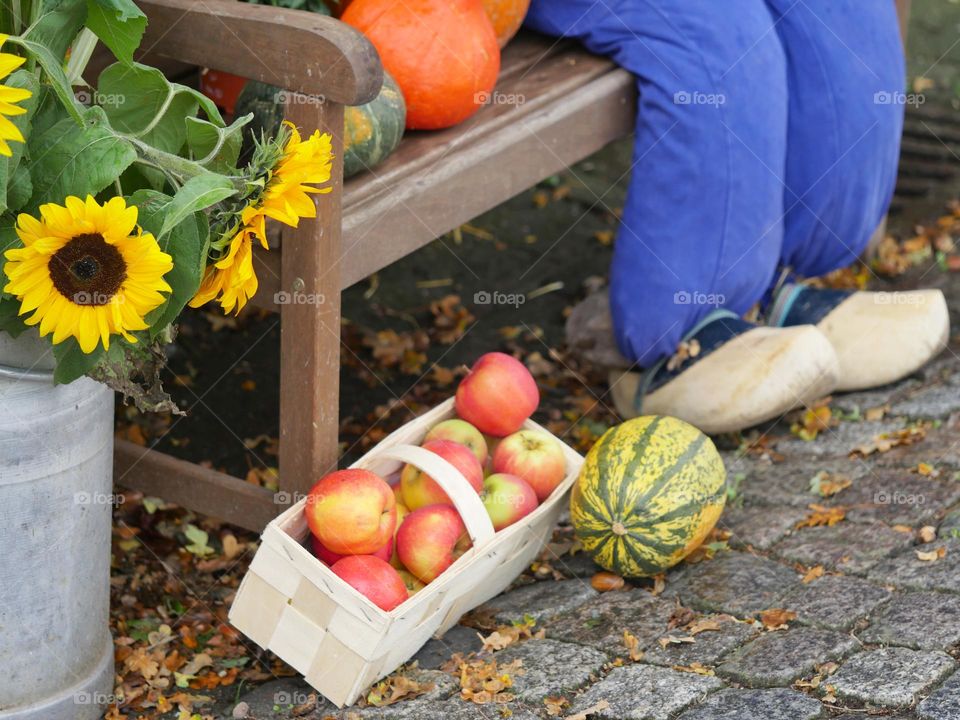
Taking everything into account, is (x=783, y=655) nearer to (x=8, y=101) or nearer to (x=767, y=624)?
(x=767, y=624)

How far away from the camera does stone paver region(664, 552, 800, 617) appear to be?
2.50 metres

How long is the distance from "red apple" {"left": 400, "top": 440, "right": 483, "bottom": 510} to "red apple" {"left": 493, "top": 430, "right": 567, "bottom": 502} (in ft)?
0.35

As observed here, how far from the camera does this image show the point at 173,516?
9.69 ft

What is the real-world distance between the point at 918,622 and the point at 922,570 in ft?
0.66

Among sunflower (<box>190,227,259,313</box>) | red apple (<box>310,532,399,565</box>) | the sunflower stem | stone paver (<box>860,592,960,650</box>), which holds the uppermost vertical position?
the sunflower stem

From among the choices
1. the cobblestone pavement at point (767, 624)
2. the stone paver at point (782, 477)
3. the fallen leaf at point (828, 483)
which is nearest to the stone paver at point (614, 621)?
the cobblestone pavement at point (767, 624)

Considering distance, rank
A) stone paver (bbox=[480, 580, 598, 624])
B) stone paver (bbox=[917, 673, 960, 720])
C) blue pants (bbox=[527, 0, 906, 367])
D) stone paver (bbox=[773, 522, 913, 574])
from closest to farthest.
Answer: stone paver (bbox=[917, 673, 960, 720])
stone paver (bbox=[480, 580, 598, 624])
stone paver (bbox=[773, 522, 913, 574])
blue pants (bbox=[527, 0, 906, 367])

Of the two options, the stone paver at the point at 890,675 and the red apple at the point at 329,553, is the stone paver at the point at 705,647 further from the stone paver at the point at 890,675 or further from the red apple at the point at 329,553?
the red apple at the point at 329,553

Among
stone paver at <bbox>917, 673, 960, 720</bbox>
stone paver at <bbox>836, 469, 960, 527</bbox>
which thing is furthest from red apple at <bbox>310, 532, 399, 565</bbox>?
stone paver at <bbox>836, 469, 960, 527</bbox>

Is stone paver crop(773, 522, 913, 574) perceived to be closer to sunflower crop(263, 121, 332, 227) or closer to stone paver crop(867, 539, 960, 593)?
stone paver crop(867, 539, 960, 593)

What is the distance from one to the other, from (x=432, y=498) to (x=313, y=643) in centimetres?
36

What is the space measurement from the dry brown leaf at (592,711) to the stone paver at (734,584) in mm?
382

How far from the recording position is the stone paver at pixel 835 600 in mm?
2416

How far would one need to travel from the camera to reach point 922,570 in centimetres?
254
